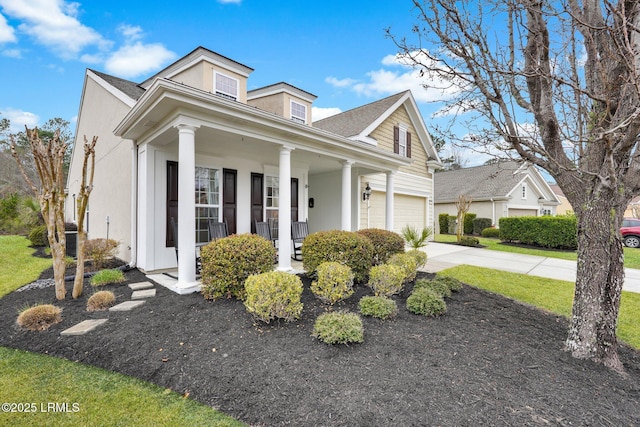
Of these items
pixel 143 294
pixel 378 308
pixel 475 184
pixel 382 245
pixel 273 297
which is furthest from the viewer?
pixel 475 184

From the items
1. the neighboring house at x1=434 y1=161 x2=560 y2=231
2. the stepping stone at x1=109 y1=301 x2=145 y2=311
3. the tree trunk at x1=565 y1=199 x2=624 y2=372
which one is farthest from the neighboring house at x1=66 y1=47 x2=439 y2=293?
the neighboring house at x1=434 y1=161 x2=560 y2=231

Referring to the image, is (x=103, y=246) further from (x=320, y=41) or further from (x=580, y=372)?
(x=580, y=372)

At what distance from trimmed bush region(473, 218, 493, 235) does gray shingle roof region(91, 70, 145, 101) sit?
19167mm

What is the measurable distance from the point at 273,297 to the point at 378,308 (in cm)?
136

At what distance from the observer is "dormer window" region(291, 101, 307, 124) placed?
849 cm

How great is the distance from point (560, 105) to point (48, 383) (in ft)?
18.7

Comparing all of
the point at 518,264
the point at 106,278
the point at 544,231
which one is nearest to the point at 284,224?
the point at 106,278

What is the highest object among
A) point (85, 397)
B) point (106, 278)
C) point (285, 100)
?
point (285, 100)

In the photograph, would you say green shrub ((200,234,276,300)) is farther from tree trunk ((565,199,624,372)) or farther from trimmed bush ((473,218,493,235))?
trimmed bush ((473,218,493,235))

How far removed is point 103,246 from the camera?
629 cm

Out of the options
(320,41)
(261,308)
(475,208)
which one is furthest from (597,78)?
(475,208)

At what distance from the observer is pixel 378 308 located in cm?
361

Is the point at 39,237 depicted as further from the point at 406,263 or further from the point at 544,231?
the point at 544,231

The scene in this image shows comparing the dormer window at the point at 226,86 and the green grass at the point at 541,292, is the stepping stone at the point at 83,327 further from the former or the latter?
the green grass at the point at 541,292
